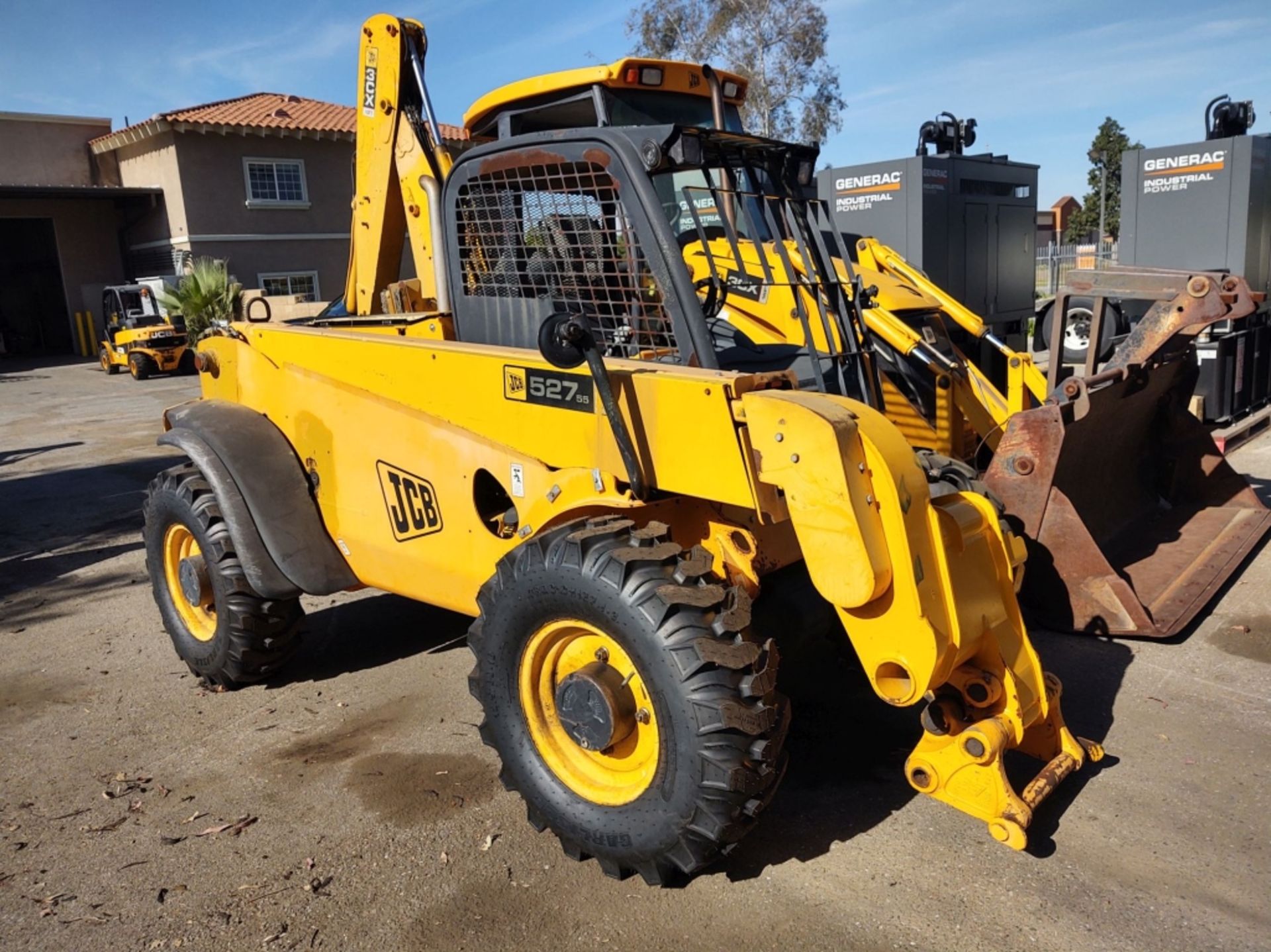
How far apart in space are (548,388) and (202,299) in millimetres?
20493

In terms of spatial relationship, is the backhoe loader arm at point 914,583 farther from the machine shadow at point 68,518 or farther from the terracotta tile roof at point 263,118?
the terracotta tile roof at point 263,118

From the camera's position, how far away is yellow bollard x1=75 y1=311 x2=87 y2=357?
1083 inches

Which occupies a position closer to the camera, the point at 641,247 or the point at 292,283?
the point at 641,247

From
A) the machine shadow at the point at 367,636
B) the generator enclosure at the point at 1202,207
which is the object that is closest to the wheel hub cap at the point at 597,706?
the machine shadow at the point at 367,636

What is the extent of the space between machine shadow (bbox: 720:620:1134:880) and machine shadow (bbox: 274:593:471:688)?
193 cm

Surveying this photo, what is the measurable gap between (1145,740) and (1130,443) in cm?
248

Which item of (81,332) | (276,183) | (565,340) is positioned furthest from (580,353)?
(81,332)

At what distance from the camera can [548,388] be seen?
351 centimetres

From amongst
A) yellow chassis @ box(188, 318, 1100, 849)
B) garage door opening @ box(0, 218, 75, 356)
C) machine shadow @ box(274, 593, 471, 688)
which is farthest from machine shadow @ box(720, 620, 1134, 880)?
garage door opening @ box(0, 218, 75, 356)

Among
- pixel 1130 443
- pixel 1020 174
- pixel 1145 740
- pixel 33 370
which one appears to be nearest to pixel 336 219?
pixel 33 370

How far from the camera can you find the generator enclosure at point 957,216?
1092 cm

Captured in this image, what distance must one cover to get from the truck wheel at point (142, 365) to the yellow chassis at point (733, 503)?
18.3 metres

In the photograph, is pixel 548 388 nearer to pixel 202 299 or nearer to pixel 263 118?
pixel 202 299

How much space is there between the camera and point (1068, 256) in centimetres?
2656
